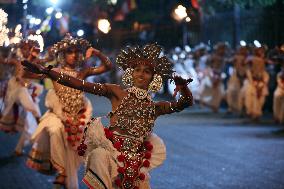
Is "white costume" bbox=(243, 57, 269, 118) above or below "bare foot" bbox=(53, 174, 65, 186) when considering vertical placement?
above

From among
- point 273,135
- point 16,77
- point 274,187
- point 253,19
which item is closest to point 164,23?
point 253,19

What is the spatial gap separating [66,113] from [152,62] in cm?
261

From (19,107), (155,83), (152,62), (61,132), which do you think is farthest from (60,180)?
(19,107)

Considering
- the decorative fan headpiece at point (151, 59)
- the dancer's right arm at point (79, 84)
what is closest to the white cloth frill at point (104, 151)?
the dancer's right arm at point (79, 84)

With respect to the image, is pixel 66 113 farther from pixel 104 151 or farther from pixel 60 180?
pixel 104 151

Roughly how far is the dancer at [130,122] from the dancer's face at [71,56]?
2315mm

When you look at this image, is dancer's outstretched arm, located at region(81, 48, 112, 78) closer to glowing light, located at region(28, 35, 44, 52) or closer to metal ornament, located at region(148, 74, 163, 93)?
glowing light, located at region(28, 35, 44, 52)

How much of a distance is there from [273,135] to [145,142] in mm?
10269

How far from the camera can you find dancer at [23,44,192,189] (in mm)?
6938

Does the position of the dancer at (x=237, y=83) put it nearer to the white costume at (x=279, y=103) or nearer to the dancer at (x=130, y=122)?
the white costume at (x=279, y=103)

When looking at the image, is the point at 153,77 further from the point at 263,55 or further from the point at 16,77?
the point at 263,55

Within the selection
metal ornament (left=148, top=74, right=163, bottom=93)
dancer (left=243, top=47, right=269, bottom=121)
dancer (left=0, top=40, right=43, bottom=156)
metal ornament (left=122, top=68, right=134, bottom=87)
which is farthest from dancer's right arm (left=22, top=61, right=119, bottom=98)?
dancer (left=243, top=47, right=269, bottom=121)

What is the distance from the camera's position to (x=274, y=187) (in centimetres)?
1014

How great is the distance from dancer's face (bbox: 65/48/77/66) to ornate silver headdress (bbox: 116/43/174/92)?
238cm
